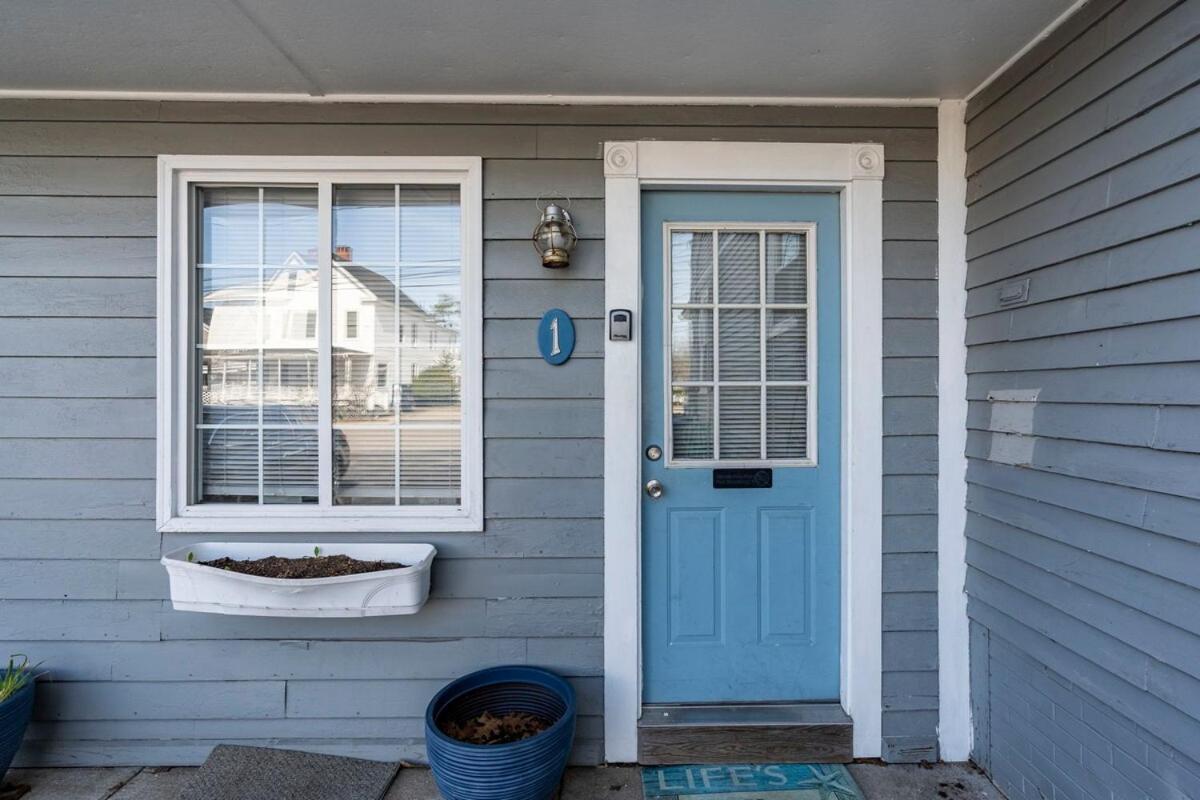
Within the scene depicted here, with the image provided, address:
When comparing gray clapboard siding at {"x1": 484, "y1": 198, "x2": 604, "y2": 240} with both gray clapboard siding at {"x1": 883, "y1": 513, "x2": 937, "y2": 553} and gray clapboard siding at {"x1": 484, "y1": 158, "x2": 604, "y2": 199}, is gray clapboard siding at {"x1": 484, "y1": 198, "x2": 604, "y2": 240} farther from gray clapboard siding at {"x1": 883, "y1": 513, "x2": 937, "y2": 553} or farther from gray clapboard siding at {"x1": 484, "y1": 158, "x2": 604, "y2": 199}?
gray clapboard siding at {"x1": 883, "y1": 513, "x2": 937, "y2": 553}

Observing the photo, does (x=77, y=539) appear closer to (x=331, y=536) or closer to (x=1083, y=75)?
(x=331, y=536)

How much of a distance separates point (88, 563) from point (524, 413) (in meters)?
1.60

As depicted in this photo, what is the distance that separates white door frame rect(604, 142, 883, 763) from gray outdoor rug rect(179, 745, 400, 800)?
81 centimetres

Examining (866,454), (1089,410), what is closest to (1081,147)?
(1089,410)

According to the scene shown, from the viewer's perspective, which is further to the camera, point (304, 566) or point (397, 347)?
point (397, 347)

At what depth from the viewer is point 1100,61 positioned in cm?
150

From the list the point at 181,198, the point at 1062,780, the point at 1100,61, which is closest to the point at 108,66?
the point at 181,198

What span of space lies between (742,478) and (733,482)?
35 millimetres

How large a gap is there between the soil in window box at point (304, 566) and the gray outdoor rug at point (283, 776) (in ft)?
2.19

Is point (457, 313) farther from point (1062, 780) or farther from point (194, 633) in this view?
point (1062, 780)

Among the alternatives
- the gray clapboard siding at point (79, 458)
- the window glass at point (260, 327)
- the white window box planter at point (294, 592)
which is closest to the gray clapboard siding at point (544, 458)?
the white window box planter at point (294, 592)

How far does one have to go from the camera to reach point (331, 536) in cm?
202

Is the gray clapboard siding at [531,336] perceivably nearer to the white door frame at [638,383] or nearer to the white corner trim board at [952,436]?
the white door frame at [638,383]

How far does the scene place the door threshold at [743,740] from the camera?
1.97m
